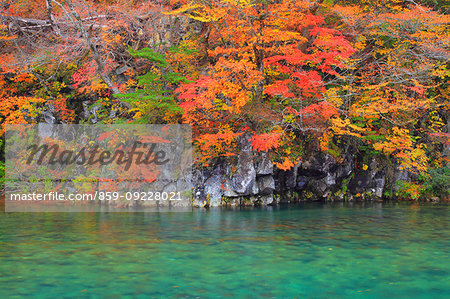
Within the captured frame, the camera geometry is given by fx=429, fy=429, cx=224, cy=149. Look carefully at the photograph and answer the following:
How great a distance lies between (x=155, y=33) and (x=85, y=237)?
1467 centimetres

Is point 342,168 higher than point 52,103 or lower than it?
lower

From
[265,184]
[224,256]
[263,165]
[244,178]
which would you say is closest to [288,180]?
[265,184]

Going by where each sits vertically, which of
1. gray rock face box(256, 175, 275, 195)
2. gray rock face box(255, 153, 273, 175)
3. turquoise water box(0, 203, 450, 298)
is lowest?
turquoise water box(0, 203, 450, 298)

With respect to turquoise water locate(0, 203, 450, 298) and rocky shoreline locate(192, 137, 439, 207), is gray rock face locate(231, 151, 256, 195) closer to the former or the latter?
rocky shoreline locate(192, 137, 439, 207)

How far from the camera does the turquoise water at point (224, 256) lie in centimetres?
816

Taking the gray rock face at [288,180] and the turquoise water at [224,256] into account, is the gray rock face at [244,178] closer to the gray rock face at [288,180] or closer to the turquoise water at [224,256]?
the gray rock face at [288,180]

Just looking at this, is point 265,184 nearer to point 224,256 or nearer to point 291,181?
point 291,181

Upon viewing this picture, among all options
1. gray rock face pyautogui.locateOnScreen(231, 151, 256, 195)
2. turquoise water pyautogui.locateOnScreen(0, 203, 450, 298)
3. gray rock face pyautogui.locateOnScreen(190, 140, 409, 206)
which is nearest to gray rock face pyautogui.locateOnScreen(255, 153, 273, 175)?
gray rock face pyautogui.locateOnScreen(190, 140, 409, 206)

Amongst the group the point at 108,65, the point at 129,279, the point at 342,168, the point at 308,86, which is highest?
the point at 108,65

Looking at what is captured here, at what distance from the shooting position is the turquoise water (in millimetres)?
8156

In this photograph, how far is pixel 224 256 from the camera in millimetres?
10656

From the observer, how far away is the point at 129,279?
342 inches

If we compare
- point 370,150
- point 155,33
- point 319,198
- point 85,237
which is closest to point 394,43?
point 370,150

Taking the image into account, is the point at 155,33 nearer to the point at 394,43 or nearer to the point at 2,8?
the point at 2,8
